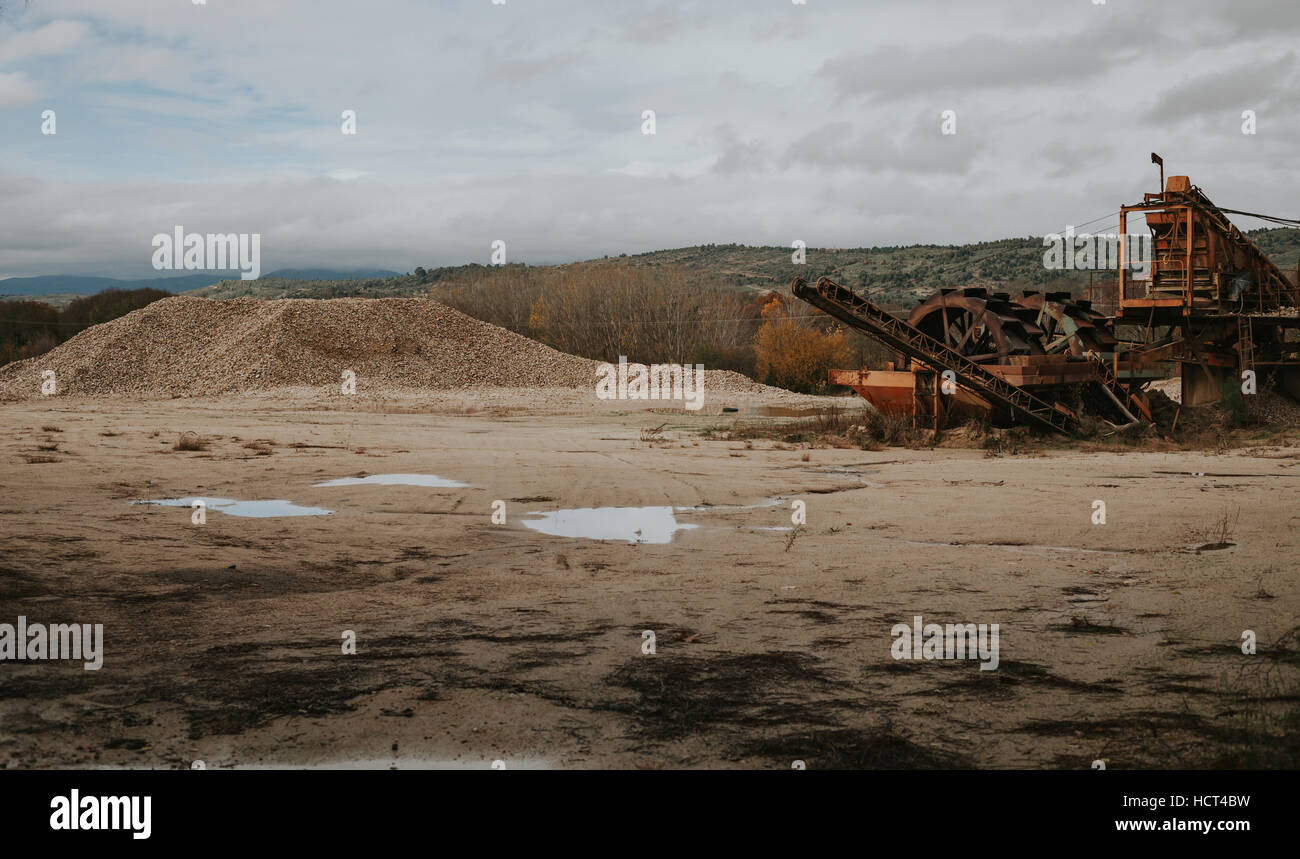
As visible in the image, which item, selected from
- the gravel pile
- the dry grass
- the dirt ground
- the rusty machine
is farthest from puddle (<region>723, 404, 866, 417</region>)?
the dry grass

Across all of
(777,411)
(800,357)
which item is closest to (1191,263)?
(777,411)

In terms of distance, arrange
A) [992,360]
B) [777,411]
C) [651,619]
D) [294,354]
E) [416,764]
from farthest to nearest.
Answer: [294,354]
[777,411]
[992,360]
[651,619]
[416,764]

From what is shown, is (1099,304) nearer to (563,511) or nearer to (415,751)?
(563,511)

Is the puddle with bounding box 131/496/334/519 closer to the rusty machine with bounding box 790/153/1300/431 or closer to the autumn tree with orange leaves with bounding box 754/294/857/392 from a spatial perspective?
the rusty machine with bounding box 790/153/1300/431

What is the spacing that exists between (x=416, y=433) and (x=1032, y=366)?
546 inches

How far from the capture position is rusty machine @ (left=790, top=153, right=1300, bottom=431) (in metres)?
23.5

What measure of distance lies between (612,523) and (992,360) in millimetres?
13923

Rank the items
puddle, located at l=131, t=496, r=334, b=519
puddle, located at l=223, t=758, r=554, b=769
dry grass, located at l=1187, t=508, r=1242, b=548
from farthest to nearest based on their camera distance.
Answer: puddle, located at l=131, t=496, r=334, b=519
dry grass, located at l=1187, t=508, r=1242, b=548
puddle, located at l=223, t=758, r=554, b=769

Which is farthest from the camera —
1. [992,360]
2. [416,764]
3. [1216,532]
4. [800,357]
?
[800,357]

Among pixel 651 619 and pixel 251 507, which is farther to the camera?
pixel 251 507

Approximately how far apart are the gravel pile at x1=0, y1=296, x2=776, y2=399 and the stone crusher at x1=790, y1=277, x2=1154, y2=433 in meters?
17.0

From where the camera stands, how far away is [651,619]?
8.40 metres

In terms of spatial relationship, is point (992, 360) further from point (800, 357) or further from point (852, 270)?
point (852, 270)
